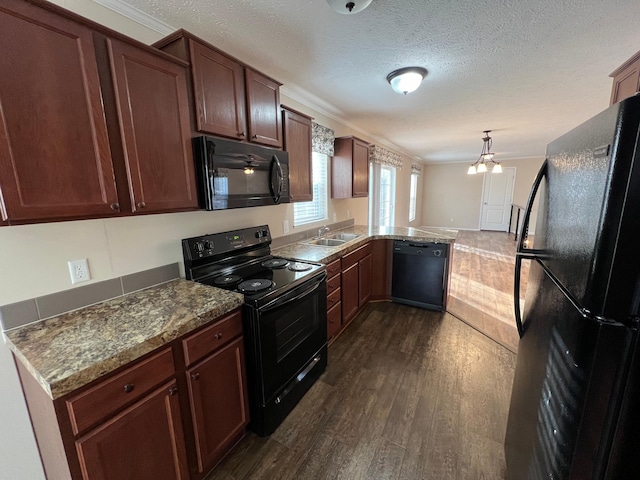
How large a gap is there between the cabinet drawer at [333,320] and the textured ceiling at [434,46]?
2077 mm

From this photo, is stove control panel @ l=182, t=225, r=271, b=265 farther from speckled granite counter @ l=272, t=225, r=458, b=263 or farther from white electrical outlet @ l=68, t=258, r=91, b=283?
white electrical outlet @ l=68, t=258, r=91, b=283

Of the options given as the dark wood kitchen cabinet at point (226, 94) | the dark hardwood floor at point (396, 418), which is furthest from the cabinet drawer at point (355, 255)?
the dark wood kitchen cabinet at point (226, 94)

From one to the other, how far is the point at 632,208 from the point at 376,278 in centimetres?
296

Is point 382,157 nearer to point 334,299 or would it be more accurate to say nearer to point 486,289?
point 486,289

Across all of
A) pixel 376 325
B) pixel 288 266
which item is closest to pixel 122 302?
pixel 288 266

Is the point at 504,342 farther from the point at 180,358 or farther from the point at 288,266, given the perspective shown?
the point at 180,358

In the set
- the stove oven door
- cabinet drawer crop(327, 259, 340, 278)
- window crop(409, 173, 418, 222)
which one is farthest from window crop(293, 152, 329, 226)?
window crop(409, 173, 418, 222)

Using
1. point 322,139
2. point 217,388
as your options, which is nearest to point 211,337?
point 217,388

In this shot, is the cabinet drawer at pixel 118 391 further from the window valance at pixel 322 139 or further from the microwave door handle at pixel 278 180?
the window valance at pixel 322 139

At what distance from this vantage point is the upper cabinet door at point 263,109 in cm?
178

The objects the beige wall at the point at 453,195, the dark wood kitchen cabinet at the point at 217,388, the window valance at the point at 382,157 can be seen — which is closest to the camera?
the dark wood kitchen cabinet at the point at 217,388

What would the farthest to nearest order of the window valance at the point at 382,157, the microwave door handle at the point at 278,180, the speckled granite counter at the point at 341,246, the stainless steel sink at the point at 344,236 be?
the window valance at the point at 382,157, the stainless steel sink at the point at 344,236, the speckled granite counter at the point at 341,246, the microwave door handle at the point at 278,180

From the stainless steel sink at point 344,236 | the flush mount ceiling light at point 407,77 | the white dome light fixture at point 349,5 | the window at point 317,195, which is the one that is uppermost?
the flush mount ceiling light at point 407,77

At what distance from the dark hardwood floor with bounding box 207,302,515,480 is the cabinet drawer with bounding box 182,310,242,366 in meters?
0.74
